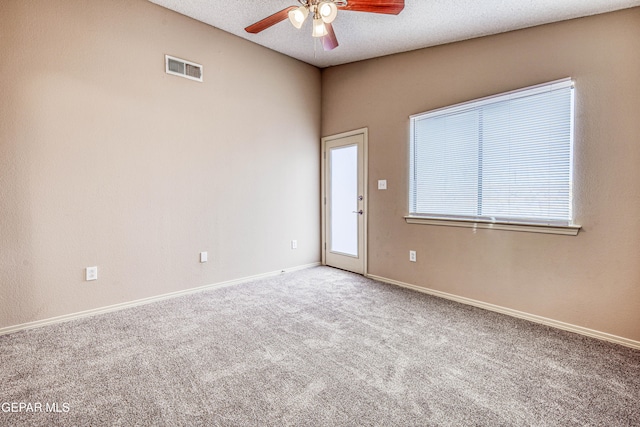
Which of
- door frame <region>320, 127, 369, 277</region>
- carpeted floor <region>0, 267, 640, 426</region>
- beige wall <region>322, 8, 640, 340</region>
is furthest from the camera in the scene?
door frame <region>320, 127, 369, 277</region>

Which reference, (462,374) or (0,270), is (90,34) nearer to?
(0,270)

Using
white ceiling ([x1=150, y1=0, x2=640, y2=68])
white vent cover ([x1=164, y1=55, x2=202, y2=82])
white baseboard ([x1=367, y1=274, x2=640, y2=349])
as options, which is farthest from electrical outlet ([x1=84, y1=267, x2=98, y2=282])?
white baseboard ([x1=367, y1=274, x2=640, y2=349])

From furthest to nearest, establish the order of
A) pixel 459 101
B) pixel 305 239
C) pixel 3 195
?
1. pixel 305 239
2. pixel 459 101
3. pixel 3 195

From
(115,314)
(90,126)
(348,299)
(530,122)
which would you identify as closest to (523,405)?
(348,299)

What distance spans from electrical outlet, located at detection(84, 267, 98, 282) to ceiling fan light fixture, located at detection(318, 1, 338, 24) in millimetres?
3049

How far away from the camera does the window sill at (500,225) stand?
8.71ft

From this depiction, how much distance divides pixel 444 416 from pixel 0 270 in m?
3.50

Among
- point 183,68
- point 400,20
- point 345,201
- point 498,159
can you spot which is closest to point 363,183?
point 345,201

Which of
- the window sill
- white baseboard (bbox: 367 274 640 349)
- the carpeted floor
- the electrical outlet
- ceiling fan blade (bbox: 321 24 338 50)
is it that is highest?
A: ceiling fan blade (bbox: 321 24 338 50)

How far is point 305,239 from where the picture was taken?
15.8 ft

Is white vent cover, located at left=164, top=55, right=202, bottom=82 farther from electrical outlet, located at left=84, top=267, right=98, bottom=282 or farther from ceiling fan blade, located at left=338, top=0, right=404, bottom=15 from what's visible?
electrical outlet, located at left=84, top=267, right=98, bottom=282

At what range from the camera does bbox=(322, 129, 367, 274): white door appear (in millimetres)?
4414

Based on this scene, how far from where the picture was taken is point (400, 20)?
301 centimetres

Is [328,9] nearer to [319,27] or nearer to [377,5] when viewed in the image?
[319,27]
